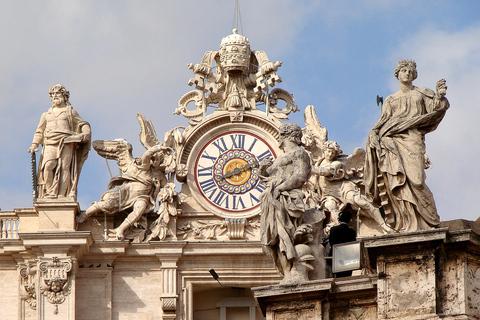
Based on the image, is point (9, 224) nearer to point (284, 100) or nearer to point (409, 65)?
point (284, 100)

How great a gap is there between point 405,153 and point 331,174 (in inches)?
550

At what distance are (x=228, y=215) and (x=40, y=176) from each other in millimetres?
3600

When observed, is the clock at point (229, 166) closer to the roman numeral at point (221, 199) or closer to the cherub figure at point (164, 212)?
the roman numeral at point (221, 199)

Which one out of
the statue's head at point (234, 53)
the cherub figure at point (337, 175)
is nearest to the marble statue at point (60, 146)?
the statue's head at point (234, 53)

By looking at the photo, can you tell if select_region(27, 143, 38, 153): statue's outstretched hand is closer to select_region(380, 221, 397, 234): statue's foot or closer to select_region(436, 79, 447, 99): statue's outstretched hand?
select_region(380, 221, 397, 234): statue's foot

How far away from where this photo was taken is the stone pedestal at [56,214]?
42469 millimetres

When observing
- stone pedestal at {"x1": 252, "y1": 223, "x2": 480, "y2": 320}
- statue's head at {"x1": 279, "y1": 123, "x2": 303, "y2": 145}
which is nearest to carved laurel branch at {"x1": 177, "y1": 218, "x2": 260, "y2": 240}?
statue's head at {"x1": 279, "y1": 123, "x2": 303, "y2": 145}

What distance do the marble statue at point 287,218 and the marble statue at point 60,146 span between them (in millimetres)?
13338

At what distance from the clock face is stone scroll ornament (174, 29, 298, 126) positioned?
1.63 feet

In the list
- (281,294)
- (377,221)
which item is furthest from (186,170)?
(281,294)

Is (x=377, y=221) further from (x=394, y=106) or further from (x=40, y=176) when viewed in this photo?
(x=394, y=106)

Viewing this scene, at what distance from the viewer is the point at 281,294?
29.1m

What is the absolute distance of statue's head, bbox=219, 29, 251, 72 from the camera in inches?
1714

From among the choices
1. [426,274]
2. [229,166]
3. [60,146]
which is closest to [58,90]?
[60,146]
